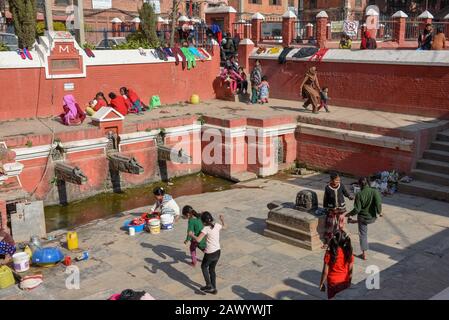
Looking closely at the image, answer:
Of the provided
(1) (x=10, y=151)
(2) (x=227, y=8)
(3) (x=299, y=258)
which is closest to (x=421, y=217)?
(3) (x=299, y=258)

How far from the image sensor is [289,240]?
9.50 m

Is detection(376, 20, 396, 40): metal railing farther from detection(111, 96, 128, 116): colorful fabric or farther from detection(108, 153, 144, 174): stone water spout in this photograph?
detection(108, 153, 144, 174): stone water spout

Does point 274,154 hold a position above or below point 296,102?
below

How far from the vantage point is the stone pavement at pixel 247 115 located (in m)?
13.9

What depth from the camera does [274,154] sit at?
1547 cm

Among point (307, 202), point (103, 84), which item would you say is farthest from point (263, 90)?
point (307, 202)

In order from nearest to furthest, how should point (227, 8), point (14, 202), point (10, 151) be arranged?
point (14, 202) → point (10, 151) → point (227, 8)

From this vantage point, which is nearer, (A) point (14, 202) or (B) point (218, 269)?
(B) point (218, 269)

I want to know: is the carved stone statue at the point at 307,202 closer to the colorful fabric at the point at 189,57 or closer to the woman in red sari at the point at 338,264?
the woman in red sari at the point at 338,264

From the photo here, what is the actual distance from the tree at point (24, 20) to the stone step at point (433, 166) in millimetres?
13069

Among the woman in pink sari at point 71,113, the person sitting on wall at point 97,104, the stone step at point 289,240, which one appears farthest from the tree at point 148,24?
the stone step at point 289,240

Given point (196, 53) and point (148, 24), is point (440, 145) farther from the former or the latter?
point (148, 24)

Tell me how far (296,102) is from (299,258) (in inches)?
421

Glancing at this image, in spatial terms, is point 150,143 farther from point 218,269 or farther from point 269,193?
point 218,269
